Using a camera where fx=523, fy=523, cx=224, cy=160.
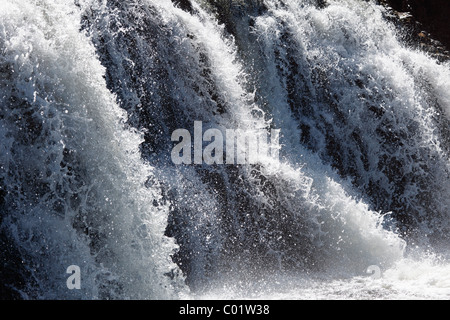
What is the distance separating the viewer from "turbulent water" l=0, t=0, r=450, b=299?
4.52 meters

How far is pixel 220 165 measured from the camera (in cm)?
620

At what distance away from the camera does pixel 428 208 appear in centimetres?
775

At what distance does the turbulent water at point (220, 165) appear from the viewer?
452cm

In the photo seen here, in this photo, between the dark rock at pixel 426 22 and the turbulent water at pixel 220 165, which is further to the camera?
the dark rock at pixel 426 22

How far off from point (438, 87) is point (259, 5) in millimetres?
3355

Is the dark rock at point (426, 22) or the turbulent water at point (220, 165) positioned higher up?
the dark rock at point (426, 22)

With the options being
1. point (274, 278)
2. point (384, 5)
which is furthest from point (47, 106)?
point (384, 5)

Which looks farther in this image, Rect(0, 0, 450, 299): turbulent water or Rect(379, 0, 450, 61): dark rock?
Rect(379, 0, 450, 61): dark rock

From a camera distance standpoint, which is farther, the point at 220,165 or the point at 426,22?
the point at 426,22

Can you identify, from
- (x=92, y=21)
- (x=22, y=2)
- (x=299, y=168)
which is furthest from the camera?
(x=299, y=168)

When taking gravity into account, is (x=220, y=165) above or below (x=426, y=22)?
below

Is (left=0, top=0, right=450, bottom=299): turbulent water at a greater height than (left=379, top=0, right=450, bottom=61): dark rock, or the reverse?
(left=379, top=0, right=450, bottom=61): dark rock
